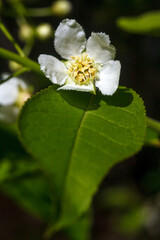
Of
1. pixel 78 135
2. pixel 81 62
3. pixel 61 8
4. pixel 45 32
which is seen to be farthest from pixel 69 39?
pixel 61 8

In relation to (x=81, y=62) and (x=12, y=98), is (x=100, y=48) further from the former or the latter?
(x=12, y=98)

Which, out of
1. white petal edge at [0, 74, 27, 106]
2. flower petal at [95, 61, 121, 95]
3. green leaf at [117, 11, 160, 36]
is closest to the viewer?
flower petal at [95, 61, 121, 95]

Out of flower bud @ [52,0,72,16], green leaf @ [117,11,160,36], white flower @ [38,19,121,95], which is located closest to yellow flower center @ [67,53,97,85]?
white flower @ [38,19,121,95]

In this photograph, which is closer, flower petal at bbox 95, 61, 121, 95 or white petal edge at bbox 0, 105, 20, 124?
flower petal at bbox 95, 61, 121, 95

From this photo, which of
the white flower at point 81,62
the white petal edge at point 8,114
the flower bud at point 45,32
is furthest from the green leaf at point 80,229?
the white flower at point 81,62

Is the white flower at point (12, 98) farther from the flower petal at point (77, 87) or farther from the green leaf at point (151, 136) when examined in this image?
the green leaf at point (151, 136)

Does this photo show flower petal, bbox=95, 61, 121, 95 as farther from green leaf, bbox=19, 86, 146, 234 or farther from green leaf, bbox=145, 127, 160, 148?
green leaf, bbox=145, 127, 160, 148
